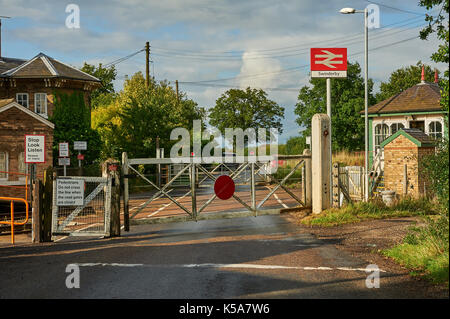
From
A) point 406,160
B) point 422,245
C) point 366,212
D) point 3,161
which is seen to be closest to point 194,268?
point 422,245

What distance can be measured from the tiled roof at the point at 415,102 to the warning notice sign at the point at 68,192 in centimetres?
2247

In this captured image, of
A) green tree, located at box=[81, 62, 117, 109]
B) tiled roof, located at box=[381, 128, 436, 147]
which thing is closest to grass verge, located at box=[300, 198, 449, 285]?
tiled roof, located at box=[381, 128, 436, 147]

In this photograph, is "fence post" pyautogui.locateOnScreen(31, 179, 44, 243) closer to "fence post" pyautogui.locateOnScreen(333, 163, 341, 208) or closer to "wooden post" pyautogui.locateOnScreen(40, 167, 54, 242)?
"wooden post" pyautogui.locateOnScreen(40, 167, 54, 242)

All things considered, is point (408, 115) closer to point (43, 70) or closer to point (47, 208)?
point (47, 208)

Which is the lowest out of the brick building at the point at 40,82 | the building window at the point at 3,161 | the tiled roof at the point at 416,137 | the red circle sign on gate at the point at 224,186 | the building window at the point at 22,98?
the red circle sign on gate at the point at 224,186

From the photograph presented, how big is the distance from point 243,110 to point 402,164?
70244 mm

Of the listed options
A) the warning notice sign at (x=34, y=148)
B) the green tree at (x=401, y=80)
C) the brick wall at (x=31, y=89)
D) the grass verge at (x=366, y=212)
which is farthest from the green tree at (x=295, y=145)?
the warning notice sign at (x=34, y=148)

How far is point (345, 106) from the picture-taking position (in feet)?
168

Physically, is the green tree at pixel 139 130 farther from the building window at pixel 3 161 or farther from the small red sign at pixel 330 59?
the small red sign at pixel 330 59

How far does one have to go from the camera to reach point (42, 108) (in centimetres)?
3522

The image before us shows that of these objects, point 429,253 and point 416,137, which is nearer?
point 429,253

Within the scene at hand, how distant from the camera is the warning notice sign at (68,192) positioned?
12312 millimetres

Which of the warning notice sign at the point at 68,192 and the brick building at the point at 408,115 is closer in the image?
the warning notice sign at the point at 68,192
